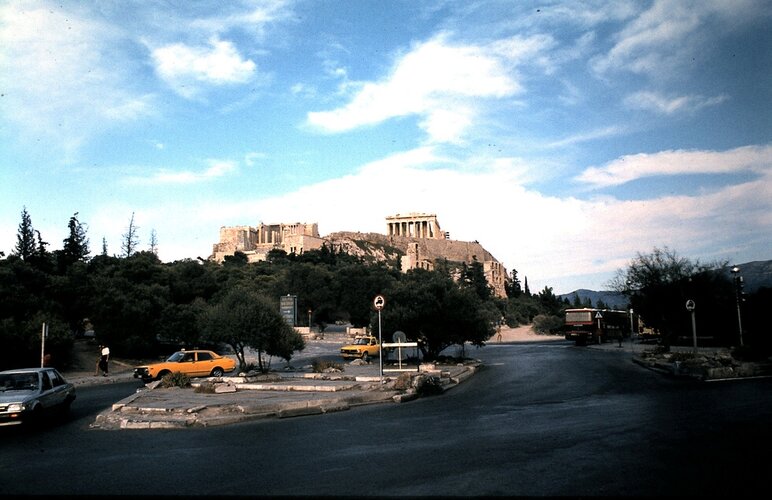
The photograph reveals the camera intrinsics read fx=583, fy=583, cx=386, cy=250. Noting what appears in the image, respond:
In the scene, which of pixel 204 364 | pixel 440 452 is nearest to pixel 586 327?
pixel 204 364

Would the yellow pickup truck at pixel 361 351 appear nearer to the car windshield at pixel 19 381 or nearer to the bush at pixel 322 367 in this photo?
the bush at pixel 322 367

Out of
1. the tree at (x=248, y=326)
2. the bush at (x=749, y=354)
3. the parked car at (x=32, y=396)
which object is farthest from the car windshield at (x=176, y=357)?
the bush at (x=749, y=354)

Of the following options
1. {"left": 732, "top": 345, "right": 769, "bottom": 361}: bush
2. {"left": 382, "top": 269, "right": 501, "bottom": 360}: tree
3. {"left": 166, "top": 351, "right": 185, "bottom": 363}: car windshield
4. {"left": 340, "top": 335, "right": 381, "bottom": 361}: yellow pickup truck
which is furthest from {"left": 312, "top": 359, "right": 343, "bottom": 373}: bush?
{"left": 732, "top": 345, "right": 769, "bottom": 361}: bush

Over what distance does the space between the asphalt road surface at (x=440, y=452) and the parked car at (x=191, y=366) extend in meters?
9.95

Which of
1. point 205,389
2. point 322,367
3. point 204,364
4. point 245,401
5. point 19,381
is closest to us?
point 19,381

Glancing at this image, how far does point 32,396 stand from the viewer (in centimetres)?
1324

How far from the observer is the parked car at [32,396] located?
12648mm

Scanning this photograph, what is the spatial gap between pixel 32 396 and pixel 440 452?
9.92 m

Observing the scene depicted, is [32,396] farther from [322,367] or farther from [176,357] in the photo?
[322,367]

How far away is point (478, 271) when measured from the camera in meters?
133

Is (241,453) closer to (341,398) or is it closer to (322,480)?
(322,480)

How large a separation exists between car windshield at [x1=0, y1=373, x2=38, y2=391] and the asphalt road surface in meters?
1.29

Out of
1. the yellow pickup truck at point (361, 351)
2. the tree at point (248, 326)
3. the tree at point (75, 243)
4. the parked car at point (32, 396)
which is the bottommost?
the yellow pickup truck at point (361, 351)

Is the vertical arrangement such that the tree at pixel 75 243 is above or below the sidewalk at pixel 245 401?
above
